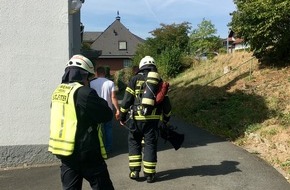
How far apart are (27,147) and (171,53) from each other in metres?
18.2

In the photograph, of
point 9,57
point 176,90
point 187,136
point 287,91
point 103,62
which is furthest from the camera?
point 103,62

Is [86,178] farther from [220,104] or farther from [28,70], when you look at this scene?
[220,104]

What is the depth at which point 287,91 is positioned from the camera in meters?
11.4

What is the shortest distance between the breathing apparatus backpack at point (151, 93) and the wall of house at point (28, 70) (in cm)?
214

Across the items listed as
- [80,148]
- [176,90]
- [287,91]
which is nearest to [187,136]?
[287,91]

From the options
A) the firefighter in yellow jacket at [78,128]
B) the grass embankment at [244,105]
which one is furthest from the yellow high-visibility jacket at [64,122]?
the grass embankment at [244,105]

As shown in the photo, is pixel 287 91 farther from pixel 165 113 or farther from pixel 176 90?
pixel 176 90

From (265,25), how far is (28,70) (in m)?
8.07

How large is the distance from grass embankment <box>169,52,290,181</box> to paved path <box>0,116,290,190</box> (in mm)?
488

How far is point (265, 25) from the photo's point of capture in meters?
12.6

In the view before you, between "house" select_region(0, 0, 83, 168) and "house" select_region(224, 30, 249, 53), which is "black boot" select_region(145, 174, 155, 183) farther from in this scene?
"house" select_region(224, 30, 249, 53)

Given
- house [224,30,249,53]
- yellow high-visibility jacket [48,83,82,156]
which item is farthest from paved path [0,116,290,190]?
house [224,30,249,53]

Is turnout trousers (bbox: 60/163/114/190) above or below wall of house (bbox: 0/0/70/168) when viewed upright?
below

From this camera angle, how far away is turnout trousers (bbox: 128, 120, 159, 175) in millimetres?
6266
